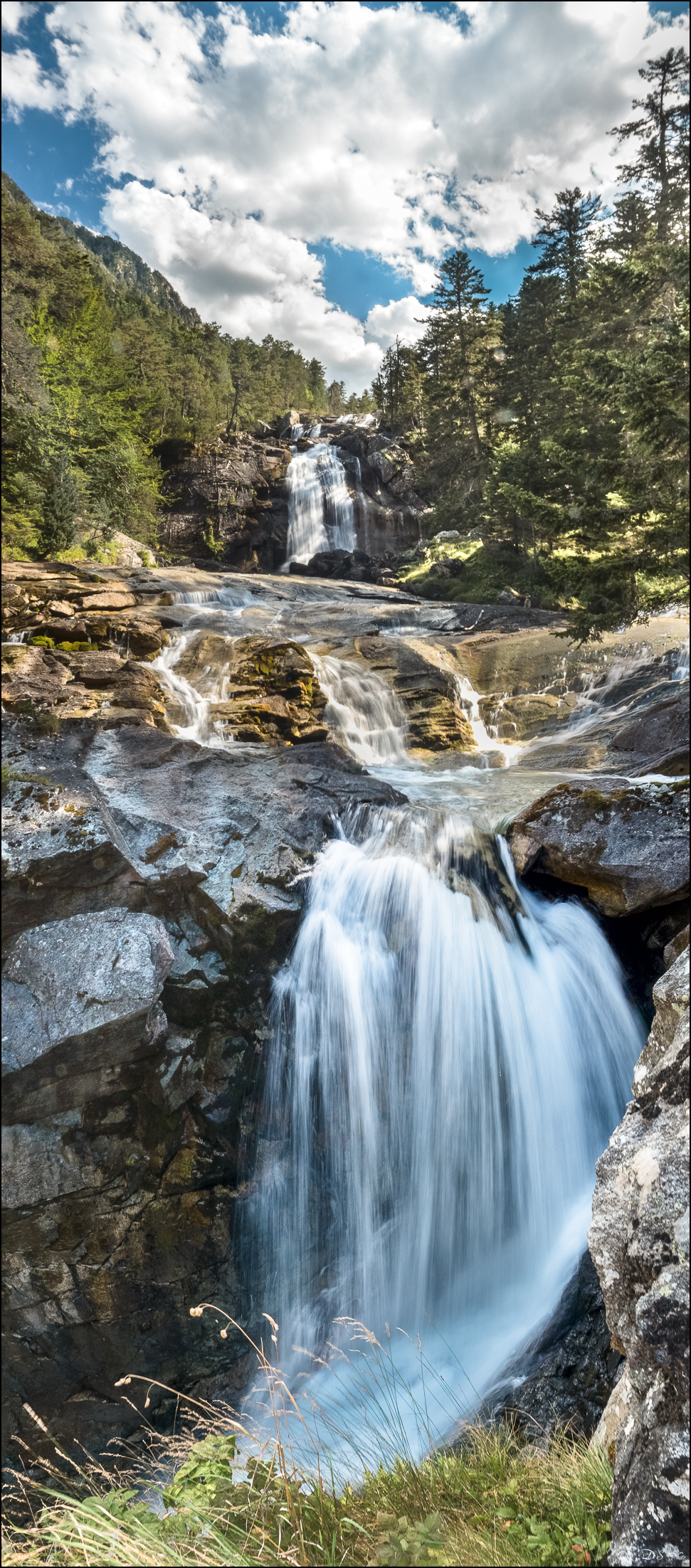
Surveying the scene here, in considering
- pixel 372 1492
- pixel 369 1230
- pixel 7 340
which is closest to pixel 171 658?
pixel 7 340

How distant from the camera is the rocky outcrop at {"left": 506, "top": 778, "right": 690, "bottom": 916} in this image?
20.6 feet

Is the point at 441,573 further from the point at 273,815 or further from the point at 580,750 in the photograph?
the point at 273,815

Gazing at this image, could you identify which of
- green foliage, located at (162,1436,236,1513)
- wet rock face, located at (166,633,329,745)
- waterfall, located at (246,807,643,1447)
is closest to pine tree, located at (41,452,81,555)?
wet rock face, located at (166,633,329,745)

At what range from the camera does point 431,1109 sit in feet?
19.7

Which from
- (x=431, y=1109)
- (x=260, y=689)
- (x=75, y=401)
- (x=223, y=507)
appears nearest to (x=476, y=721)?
(x=260, y=689)

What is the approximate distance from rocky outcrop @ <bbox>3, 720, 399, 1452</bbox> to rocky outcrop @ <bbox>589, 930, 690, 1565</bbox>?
12.2 feet

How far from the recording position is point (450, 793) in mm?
9547

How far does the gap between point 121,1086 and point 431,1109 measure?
9.10 ft

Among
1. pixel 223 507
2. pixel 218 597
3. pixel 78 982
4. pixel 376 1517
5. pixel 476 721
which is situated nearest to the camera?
pixel 376 1517

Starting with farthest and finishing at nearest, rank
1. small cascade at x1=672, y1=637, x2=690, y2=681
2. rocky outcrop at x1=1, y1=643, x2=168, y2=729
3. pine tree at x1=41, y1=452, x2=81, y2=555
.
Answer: pine tree at x1=41, y1=452, x2=81, y2=555 → small cascade at x1=672, y1=637, x2=690, y2=681 → rocky outcrop at x1=1, y1=643, x2=168, y2=729

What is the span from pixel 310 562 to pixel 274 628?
1605cm

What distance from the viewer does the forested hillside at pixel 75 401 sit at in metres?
12.6

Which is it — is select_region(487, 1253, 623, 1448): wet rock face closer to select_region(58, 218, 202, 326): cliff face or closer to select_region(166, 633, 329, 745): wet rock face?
select_region(166, 633, 329, 745): wet rock face

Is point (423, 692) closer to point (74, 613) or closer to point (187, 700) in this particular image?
point (187, 700)
